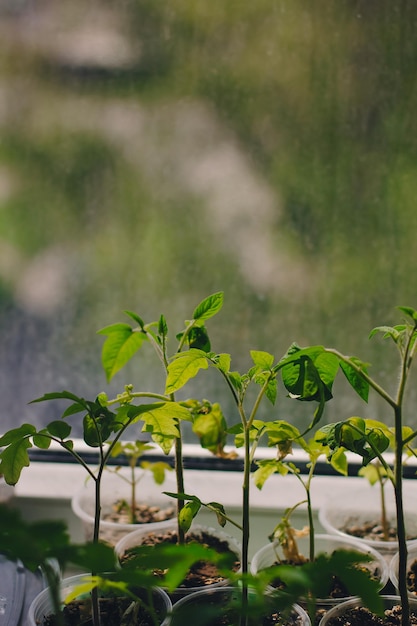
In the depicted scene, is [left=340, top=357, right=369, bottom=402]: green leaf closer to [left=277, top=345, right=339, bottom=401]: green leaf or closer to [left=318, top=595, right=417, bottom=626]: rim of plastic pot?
[left=277, top=345, right=339, bottom=401]: green leaf

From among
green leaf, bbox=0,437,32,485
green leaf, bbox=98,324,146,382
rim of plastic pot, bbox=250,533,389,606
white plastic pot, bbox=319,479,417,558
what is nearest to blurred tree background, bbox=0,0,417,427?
white plastic pot, bbox=319,479,417,558

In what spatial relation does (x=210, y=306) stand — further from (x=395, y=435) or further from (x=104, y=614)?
(x=104, y=614)

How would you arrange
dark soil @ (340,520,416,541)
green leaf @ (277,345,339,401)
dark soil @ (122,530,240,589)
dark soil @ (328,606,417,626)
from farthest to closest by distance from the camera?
1. dark soil @ (340,520,416,541)
2. dark soil @ (122,530,240,589)
3. dark soil @ (328,606,417,626)
4. green leaf @ (277,345,339,401)

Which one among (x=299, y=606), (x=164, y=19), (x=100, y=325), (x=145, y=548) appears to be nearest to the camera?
(x=145, y=548)

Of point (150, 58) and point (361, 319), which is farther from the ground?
point (150, 58)

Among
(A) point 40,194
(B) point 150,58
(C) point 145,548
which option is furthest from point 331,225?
(C) point 145,548

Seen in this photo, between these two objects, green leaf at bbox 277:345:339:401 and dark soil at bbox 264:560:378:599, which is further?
dark soil at bbox 264:560:378:599

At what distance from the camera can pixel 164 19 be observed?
1.10 metres

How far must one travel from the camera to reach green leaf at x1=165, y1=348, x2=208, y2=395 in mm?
735

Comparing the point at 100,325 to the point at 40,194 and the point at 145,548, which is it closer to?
the point at 40,194

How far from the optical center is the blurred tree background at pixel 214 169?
107 centimetres

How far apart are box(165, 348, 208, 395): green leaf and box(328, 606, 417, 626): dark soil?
342 mm

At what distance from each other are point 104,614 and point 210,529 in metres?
0.23

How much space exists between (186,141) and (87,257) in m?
0.27
